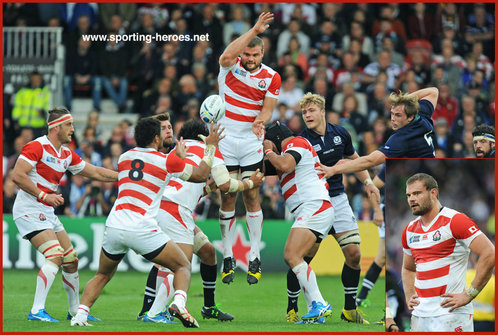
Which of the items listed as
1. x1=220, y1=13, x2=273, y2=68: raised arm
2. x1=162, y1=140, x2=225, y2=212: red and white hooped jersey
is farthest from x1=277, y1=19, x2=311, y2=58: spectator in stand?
x1=162, y1=140, x2=225, y2=212: red and white hooped jersey

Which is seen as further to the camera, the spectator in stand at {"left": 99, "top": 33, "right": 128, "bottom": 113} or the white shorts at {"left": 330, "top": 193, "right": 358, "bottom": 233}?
the spectator in stand at {"left": 99, "top": 33, "right": 128, "bottom": 113}

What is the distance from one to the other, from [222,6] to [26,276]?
993 cm

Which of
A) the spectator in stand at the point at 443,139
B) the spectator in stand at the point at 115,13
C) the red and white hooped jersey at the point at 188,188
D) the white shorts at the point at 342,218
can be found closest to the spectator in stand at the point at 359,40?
the spectator in stand at the point at 443,139

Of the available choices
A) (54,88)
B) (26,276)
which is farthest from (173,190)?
(54,88)

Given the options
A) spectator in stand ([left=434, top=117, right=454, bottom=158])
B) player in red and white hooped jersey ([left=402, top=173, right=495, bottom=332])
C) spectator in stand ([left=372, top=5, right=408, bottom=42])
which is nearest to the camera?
player in red and white hooped jersey ([left=402, top=173, right=495, bottom=332])

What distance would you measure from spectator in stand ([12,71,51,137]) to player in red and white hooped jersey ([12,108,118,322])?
10.1 meters

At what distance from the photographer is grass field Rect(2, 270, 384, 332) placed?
984 cm

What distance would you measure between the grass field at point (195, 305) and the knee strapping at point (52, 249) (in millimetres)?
806

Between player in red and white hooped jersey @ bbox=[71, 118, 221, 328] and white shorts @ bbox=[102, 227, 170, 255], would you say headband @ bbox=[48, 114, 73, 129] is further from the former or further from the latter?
white shorts @ bbox=[102, 227, 170, 255]

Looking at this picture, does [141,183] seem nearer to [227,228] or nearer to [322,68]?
[227,228]

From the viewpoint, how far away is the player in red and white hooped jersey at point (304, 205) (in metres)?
10.4

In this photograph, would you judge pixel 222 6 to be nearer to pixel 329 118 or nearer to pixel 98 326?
pixel 329 118

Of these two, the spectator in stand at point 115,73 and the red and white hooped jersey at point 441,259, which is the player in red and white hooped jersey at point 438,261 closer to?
the red and white hooped jersey at point 441,259

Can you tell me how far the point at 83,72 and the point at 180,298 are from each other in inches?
529
